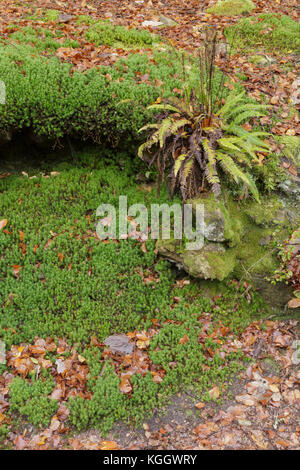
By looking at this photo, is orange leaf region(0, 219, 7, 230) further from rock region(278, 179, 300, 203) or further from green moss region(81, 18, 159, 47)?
rock region(278, 179, 300, 203)

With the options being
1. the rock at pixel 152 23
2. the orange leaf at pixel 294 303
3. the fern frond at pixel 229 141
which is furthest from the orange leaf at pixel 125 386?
the rock at pixel 152 23

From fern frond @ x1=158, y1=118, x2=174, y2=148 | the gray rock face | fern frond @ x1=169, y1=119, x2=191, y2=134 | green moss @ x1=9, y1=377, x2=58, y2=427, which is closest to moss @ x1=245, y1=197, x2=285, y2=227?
the gray rock face

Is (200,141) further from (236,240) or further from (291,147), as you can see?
(291,147)

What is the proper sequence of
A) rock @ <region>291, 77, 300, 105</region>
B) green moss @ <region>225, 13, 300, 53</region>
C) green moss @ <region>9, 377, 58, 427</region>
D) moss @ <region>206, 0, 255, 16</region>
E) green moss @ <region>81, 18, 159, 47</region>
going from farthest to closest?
moss @ <region>206, 0, 255, 16</region>, green moss @ <region>225, 13, 300, 53</region>, green moss @ <region>81, 18, 159, 47</region>, rock @ <region>291, 77, 300, 105</region>, green moss @ <region>9, 377, 58, 427</region>

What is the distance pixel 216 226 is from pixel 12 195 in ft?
11.6

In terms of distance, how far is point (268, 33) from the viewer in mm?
8773

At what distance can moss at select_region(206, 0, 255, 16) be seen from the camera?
A: 9734mm

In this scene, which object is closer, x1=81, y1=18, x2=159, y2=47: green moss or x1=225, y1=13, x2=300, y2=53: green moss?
x1=81, y1=18, x2=159, y2=47: green moss

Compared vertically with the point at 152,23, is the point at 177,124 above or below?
below

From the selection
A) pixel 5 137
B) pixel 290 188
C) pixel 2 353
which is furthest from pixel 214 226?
pixel 5 137

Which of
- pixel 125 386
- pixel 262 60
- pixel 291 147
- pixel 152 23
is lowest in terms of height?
pixel 125 386

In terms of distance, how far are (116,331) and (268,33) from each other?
318 inches

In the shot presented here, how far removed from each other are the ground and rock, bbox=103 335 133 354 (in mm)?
85

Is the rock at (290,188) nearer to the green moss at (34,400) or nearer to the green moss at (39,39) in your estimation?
the green moss at (34,400)
